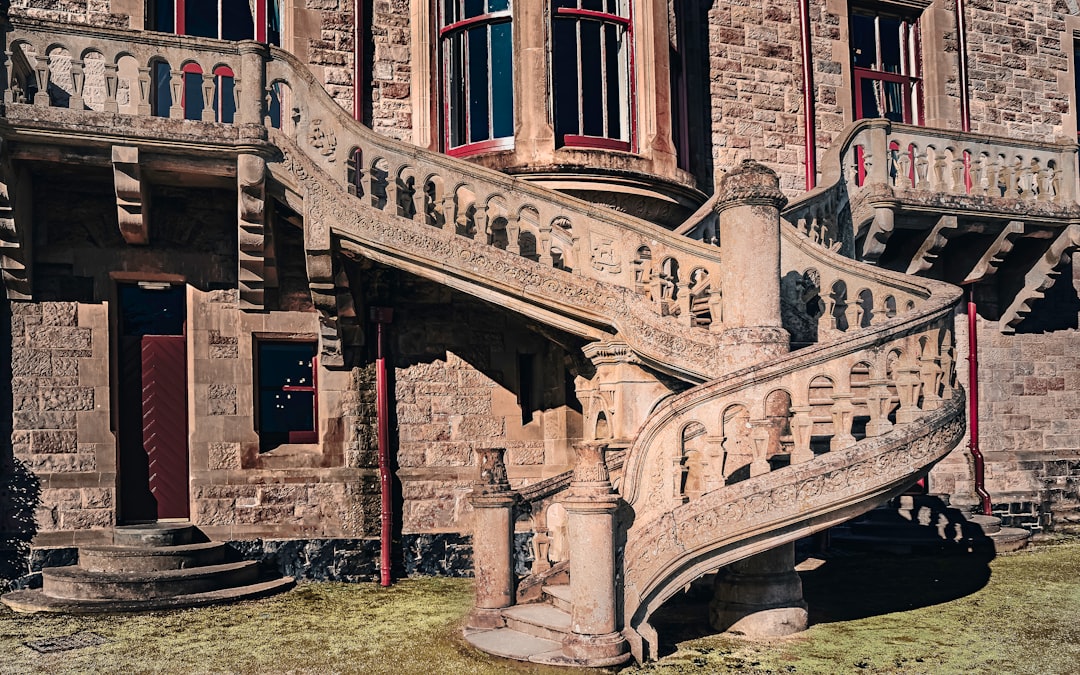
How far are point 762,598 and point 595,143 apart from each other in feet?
17.8

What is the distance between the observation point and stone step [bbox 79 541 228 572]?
31.8 feet

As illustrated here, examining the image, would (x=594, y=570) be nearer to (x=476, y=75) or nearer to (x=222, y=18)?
(x=476, y=75)

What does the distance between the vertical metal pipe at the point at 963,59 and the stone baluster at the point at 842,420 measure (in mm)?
8617

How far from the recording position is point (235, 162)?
367 inches

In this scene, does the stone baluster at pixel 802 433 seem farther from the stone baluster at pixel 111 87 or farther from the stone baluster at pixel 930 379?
the stone baluster at pixel 111 87

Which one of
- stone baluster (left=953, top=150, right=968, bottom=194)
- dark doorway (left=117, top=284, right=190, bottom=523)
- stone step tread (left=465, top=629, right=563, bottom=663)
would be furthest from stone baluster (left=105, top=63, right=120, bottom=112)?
stone baluster (left=953, top=150, right=968, bottom=194)

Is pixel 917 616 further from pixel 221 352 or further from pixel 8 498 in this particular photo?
pixel 8 498

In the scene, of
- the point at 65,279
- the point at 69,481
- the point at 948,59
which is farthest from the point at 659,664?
the point at 948,59

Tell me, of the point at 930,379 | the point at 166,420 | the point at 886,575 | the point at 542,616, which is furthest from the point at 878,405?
the point at 166,420

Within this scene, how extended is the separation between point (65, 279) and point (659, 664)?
7.16 meters

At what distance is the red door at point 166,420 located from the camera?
1089cm

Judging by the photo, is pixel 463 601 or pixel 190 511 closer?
pixel 463 601

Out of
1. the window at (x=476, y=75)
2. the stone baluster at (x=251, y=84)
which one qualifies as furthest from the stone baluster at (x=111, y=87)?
the window at (x=476, y=75)

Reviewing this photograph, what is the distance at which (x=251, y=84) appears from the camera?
9.29 m
